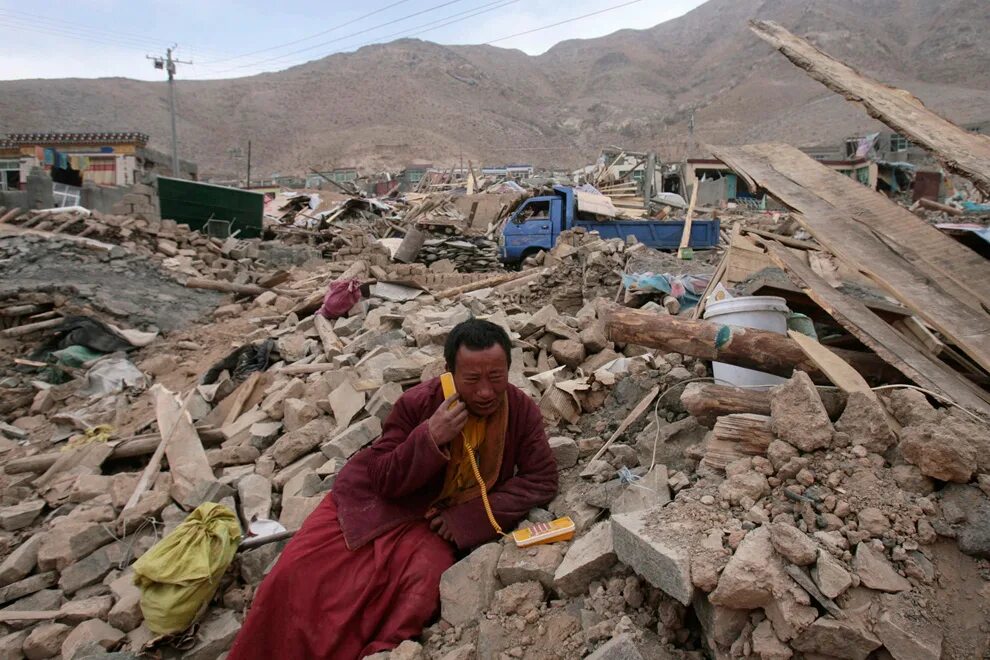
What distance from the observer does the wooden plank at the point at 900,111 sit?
8.16ft

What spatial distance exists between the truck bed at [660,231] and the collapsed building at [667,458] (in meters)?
6.03

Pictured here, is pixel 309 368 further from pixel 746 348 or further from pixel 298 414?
pixel 746 348

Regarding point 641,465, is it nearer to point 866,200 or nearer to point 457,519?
point 457,519

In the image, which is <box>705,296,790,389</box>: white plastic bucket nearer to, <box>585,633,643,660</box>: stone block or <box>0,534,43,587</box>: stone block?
<box>585,633,643,660</box>: stone block

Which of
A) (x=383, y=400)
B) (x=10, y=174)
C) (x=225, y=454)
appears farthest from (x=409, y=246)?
(x=10, y=174)

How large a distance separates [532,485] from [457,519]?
1.16 feet

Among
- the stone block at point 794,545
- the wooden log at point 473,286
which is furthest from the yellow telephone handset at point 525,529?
the wooden log at point 473,286

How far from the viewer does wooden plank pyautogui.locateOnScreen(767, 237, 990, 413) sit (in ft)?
6.91

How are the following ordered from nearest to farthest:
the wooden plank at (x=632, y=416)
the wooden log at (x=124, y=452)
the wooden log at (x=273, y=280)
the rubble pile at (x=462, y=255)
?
the wooden plank at (x=632, y=416)
the wooden log at (x=124, y=452)
the wooden log at (x=273, y=280)
the rubble pile at (x=462, y=255)

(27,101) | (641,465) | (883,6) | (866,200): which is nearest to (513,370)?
(641,465)

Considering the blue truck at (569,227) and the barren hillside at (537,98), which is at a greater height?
the barren hillside at (537,98)

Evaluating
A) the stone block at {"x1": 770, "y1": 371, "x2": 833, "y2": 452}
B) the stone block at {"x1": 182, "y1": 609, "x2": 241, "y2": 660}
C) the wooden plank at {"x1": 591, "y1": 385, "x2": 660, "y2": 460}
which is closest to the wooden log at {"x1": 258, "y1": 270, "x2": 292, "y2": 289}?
the stone block at {"x1": 182, "y1": 609, "x2": 241, "y2": 660}

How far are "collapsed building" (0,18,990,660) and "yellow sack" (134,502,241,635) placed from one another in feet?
0.25

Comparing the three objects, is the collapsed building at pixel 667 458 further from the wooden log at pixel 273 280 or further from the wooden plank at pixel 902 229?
the wooden log at pixel 273 280
